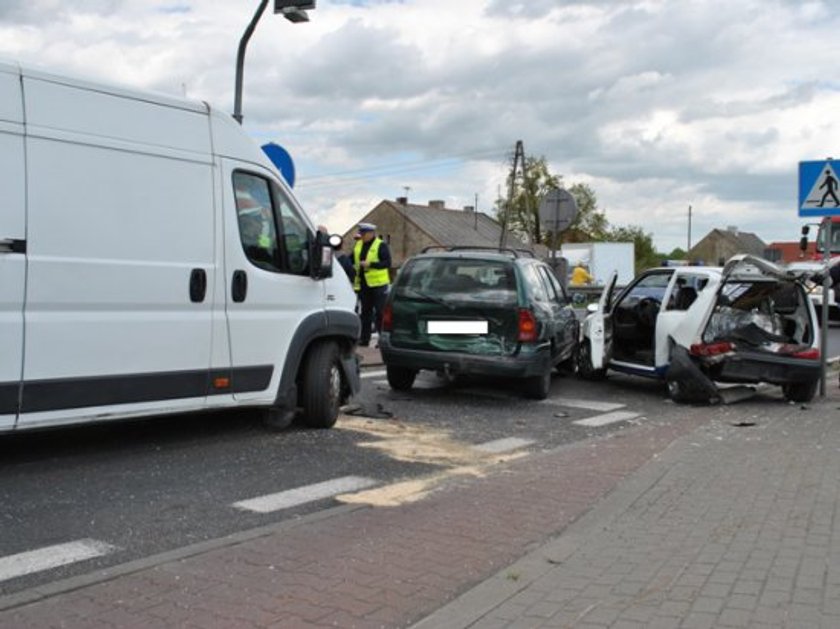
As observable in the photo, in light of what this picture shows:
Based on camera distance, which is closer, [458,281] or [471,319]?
[471,319]

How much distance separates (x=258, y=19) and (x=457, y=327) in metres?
4.94

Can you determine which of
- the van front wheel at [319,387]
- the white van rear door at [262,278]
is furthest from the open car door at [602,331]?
the white van rear door at [262,278]

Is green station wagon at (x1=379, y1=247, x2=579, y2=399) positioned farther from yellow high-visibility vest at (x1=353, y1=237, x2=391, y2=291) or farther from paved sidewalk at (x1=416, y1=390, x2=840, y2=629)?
yellow high-visibility vest at (x1=353, y1=237, x2=391, y2=291)

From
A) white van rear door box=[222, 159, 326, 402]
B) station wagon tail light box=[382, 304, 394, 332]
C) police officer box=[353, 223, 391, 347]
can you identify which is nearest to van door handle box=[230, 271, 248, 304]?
white van rear door box=[222, 159, 326, 402]

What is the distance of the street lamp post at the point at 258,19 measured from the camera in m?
11.0

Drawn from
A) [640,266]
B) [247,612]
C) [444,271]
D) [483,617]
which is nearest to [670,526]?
[483,617]

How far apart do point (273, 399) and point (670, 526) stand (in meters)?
3.41

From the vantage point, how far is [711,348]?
984 centimetres

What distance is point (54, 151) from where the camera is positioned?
222 inches

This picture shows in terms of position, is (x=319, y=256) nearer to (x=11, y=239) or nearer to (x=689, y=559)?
(x=11, y=239)

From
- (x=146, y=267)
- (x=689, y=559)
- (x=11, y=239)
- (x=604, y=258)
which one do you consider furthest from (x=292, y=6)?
(x=604, y=258)

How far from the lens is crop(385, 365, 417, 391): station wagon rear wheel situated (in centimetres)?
1029

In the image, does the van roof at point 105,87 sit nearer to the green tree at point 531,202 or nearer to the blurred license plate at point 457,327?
the blurred license plate at point 457,327

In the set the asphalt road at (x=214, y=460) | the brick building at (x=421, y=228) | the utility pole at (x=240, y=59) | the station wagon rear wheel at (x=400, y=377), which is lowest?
the asphalt road at (x=214, y=460)
